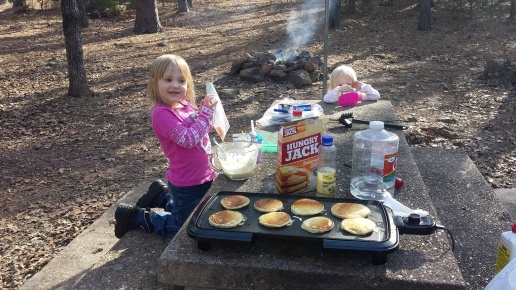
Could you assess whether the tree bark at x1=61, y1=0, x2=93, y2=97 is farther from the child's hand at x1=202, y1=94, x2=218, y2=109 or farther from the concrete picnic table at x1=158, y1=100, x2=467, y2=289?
the concrete picnic table at x1=158, y1=100, x2=467, y2=289

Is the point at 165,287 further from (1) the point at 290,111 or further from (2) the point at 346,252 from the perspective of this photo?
(1) the point at 290,111

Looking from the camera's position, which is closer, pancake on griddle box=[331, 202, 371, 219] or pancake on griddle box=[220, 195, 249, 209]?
pancake on griddle box=[331, 202, 371, 219]

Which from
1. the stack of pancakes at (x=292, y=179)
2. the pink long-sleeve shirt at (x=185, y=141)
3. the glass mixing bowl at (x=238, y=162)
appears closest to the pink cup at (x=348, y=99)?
the pink long-sleeve shirt at (x=185, y=141)

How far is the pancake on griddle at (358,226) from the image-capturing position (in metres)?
1.70

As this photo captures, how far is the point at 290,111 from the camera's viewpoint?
3.60 m

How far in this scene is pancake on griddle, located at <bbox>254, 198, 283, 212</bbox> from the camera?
1.92 metres

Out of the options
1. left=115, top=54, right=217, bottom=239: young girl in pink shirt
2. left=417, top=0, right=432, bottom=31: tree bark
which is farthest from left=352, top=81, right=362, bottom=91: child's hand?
left=417, top=0, right=432, bottom=31: tree bark

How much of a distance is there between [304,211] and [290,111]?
1800 mm

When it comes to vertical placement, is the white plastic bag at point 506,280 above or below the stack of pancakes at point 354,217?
below

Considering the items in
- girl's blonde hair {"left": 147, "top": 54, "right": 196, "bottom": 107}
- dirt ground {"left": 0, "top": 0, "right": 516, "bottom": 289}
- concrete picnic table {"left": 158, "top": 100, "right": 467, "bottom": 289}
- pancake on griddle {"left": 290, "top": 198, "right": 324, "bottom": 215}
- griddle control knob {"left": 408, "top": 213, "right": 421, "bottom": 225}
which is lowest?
dirt ground {"left": 0, "top": 0, "right": 516, "bottom": 289}

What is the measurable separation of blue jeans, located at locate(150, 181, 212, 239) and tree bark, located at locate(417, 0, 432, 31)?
12238mm

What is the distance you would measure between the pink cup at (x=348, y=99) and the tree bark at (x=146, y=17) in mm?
10851

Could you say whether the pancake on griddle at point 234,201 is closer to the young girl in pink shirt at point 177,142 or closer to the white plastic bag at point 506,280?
the young girl in pink shirt at point 177,142

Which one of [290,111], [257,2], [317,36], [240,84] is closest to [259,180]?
[290,111]
